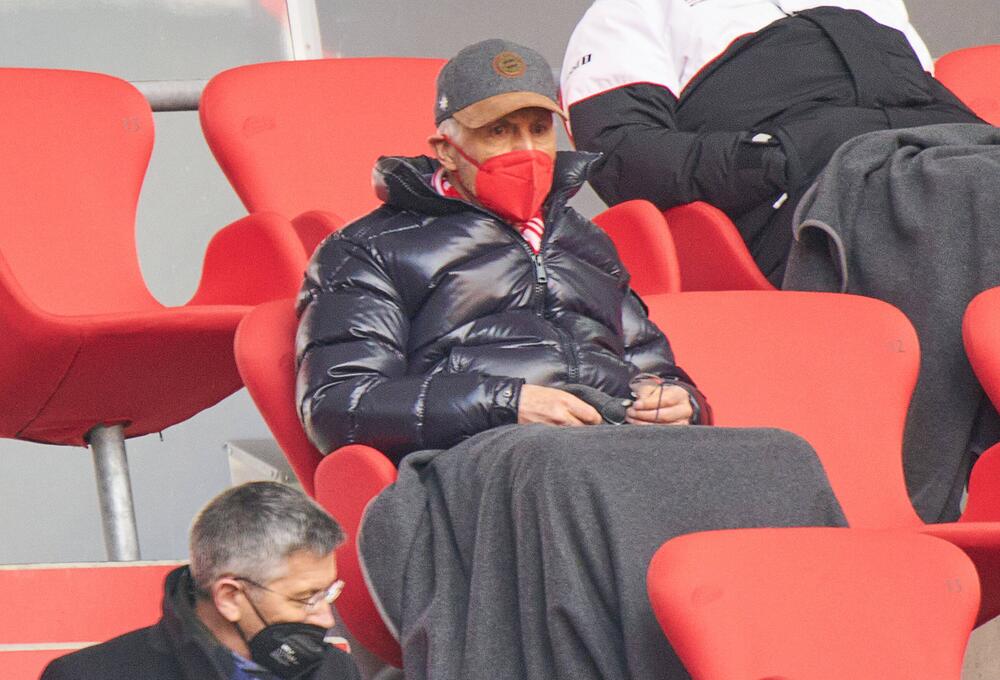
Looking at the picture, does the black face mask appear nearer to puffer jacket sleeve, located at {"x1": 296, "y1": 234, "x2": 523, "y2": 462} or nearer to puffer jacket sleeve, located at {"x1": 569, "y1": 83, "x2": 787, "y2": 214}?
puffer jacket sleeve, located at {"x1": 296, "y1": 234, "x2": 523, "y2": 462}

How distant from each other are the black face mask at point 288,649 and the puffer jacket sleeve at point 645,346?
776 mm

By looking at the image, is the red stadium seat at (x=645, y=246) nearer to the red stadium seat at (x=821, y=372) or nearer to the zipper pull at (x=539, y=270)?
the red stadium seat at (x=821, y=372)

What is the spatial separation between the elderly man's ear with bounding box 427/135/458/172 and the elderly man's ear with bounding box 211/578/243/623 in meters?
0.87

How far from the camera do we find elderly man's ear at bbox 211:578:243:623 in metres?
1.63

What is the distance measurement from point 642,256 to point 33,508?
5.44ft

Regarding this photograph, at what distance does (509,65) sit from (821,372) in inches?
22.2

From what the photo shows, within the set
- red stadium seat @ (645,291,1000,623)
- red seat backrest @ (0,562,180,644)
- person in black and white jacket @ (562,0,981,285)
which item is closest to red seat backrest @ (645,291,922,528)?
red stadium seat @ (645,291,1000,623)

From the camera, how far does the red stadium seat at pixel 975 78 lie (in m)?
3.47

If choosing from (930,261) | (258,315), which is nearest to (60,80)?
(258,315)

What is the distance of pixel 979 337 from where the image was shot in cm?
236

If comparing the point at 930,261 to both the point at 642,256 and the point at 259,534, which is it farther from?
the point at 259,534

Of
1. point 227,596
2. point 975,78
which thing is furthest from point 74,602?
point 975,78

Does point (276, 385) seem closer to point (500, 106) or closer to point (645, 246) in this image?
point (500, 106)

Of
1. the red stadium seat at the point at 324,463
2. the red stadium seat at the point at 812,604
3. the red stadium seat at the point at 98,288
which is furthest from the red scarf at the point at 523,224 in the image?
the red stadium seat at the point at 812,604
